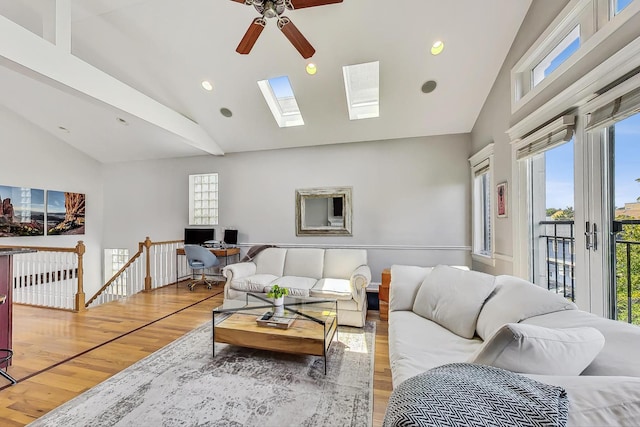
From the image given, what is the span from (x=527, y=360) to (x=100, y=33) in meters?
Result: 5.36

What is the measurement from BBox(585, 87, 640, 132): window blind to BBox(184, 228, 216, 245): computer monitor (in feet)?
18.4

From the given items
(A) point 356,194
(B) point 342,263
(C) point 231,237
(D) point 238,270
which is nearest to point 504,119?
(A) point 356,194

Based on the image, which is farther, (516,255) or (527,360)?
(516,255)

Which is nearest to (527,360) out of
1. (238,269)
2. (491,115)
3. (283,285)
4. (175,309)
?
(283,285)

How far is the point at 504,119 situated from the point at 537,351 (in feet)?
10.9

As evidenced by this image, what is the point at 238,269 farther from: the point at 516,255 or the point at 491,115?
the point at 491,115

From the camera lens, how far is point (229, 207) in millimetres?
5566

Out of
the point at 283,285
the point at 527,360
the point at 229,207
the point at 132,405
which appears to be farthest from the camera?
the point at 229,207

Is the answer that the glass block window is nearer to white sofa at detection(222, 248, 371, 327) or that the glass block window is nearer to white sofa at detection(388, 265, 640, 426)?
white sofa at detection(222, 248, 371, 327)

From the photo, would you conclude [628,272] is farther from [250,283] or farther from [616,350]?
[250,283]

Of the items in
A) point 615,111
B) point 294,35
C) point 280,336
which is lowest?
point 280,336

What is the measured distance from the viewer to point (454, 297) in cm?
204

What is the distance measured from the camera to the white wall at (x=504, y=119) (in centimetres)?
271

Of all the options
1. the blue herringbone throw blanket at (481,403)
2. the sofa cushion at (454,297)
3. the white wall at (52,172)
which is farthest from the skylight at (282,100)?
the white wall at (52,172)
